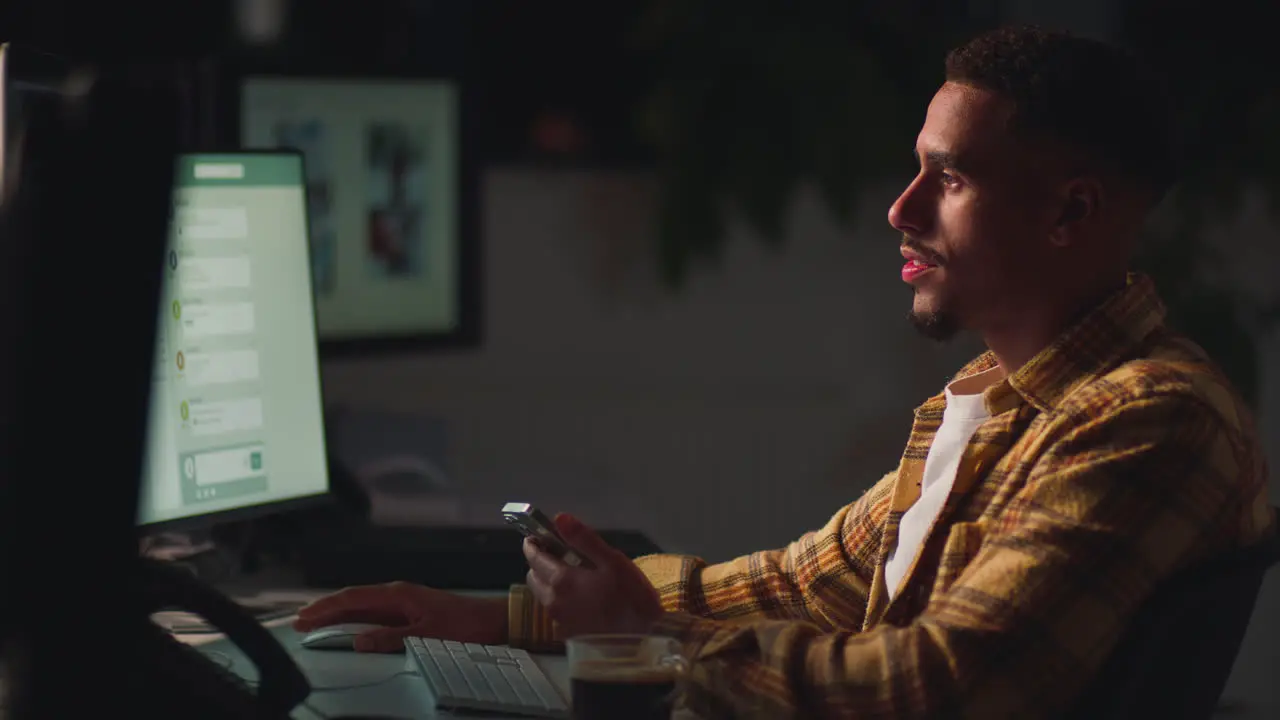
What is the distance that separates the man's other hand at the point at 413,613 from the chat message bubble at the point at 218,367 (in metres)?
0.26

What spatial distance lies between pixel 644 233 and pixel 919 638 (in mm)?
2209

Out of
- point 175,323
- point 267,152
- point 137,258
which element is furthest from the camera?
point 267,152

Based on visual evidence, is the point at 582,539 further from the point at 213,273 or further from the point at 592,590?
the point at 213,273

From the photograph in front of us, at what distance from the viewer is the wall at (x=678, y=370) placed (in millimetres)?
3170

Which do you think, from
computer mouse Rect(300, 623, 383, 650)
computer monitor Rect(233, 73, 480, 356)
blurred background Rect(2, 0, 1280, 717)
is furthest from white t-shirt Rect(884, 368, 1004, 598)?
blurred background Rect(2, 0, 1280, 717)

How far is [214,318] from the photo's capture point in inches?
60.8

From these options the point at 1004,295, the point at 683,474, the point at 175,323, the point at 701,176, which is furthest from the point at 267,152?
the point at 683,474

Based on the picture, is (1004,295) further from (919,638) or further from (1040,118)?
(919,638)

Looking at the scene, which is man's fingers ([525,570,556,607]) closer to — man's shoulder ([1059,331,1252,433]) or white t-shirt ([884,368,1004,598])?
white t-shirt ([884,368,1004,598])

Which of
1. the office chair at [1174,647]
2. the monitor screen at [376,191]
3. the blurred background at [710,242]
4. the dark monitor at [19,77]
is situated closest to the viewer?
the office chair at [1174,647]

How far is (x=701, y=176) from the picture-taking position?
118 inches

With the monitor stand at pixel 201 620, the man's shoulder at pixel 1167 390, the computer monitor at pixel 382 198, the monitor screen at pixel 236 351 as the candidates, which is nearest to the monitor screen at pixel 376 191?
the computer monitor at pixel 382 198

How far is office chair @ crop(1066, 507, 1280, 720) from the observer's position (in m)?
1.02

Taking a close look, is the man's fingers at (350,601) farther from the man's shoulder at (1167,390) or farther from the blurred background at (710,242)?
the blurred background at (710,242)
